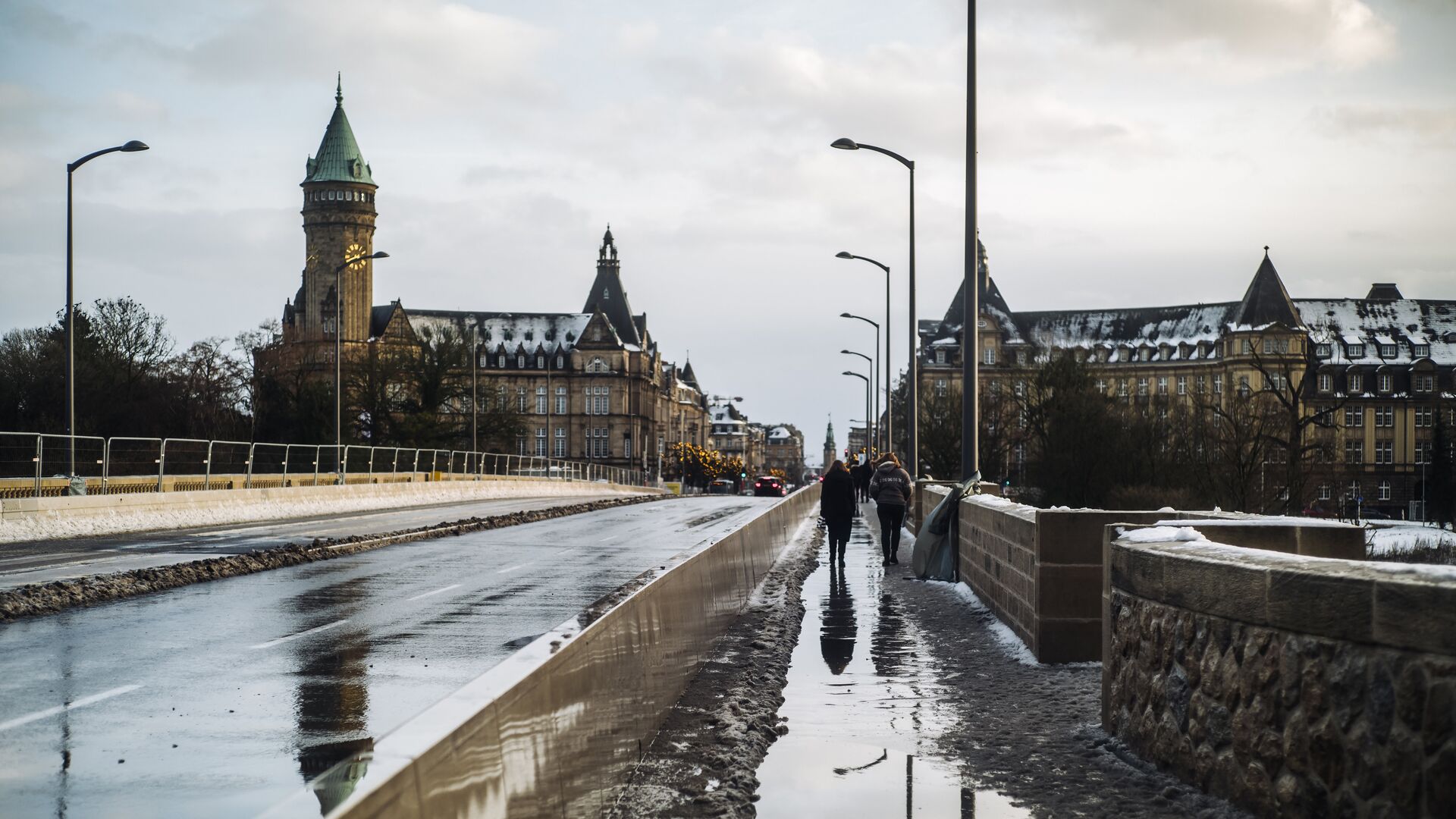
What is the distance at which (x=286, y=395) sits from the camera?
8944cm

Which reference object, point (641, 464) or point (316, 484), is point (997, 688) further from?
point (641, 464)

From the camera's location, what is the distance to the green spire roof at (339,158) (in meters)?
163

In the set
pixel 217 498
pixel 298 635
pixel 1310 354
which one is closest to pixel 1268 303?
pixel 1310 354

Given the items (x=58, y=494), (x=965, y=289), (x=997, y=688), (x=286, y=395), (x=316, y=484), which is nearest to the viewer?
(x=997, y=688)

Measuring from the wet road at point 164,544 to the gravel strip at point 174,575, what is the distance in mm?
943

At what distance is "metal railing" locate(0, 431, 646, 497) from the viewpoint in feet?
92.7

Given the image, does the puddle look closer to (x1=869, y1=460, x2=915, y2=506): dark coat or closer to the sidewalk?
the sidewalk

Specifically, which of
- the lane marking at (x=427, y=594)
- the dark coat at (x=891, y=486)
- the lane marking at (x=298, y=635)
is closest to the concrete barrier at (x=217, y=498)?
the lane marking at (x=427, y=594)

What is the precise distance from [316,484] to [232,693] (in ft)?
120

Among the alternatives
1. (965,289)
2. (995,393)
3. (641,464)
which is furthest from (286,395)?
(641,464)

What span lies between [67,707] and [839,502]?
652 inches

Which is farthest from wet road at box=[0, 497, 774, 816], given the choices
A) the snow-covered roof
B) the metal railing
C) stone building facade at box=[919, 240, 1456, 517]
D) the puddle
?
the snow-covered roof

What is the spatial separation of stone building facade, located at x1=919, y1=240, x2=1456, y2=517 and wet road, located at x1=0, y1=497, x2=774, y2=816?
387ft

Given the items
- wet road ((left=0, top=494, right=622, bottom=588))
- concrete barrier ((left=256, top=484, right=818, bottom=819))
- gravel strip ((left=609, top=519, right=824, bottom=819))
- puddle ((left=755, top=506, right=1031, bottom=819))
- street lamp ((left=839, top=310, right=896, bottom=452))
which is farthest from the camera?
street lamp ((left=839, top=310, right=896, bottom=452))
